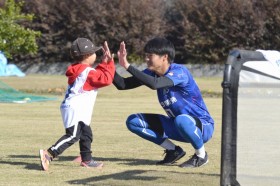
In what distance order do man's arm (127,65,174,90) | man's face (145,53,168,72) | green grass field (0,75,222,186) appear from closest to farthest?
man's arm (127,65,174,90)
green grass field (0,75,222,186)
man's face (145,53,168,72)

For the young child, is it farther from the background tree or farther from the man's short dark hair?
the background tree

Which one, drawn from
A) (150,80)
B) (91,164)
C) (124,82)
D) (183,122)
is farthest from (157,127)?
(150,80)

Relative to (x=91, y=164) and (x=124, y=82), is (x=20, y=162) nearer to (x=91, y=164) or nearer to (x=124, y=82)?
(x=91, y=164)

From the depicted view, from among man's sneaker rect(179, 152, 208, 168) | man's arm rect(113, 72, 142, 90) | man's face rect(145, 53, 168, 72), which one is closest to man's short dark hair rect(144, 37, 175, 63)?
man's face rect(145, 53, 168, 72)

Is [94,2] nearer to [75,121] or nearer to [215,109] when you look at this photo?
[215,109]

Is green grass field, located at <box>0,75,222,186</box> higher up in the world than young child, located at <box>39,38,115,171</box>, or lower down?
lower down

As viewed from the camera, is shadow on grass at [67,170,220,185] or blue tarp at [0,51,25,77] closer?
shadow on grass at [67,170,220,185]

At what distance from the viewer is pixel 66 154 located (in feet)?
35.8

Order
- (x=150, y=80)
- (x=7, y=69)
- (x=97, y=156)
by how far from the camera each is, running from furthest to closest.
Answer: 1. (x=7, y=69)
2. (x=97, y=156)
3. (x=150, y=80)

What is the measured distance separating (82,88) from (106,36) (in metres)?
35.7

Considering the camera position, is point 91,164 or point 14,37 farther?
point 14,37

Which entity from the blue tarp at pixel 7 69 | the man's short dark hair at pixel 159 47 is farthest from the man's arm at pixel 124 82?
the blue tarp at pixel 7 69

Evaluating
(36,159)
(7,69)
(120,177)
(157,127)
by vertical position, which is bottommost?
(7,69)

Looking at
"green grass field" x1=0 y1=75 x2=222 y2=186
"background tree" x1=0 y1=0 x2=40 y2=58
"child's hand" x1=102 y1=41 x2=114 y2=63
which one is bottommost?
"background tree" x1=0 y1=0 x2=40 y2=58
